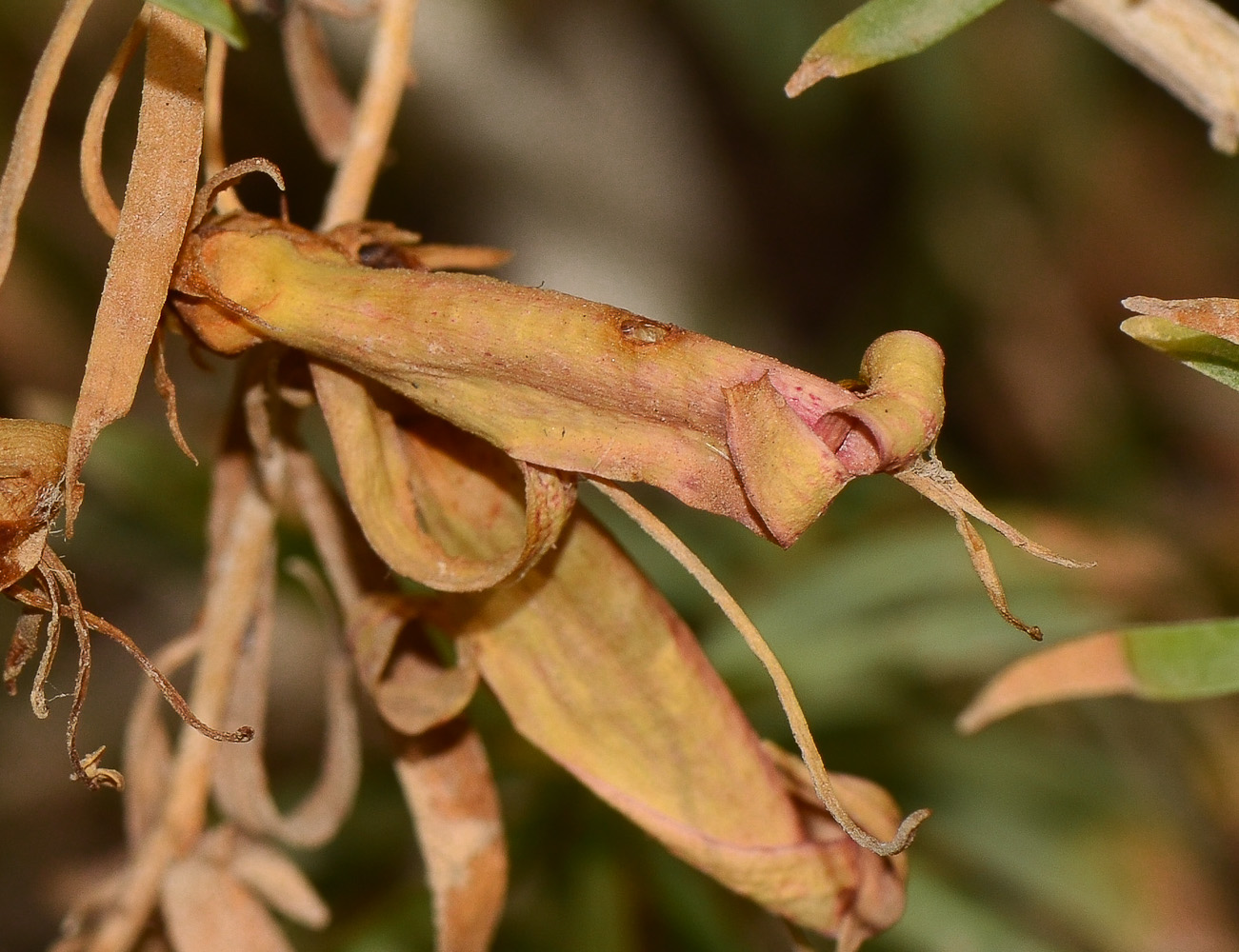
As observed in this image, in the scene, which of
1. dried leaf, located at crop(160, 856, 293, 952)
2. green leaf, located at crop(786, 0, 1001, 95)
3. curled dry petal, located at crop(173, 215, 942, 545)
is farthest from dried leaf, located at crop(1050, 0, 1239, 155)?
dried leaf, located at crop(160, 856, 293, 952)

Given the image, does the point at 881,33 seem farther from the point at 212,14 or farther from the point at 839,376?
the point at 839,376

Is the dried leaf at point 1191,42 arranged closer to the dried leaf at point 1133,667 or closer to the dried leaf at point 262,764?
the dried leaf at point 1133,667

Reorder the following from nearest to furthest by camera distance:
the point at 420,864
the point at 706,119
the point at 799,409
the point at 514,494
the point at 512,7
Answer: the point at 799,409, the point at 514,494, the point at 420,864, the point at 512,7, the point at 706,119

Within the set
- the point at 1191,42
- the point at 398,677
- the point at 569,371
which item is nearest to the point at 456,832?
the point at 398,677

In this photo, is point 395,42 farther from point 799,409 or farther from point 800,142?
point 800,142

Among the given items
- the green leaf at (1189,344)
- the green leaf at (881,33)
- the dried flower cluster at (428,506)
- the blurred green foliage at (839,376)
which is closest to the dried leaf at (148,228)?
the dried flower cluster at (428,506)

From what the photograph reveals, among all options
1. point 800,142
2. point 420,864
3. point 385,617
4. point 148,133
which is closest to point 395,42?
point 148,133
